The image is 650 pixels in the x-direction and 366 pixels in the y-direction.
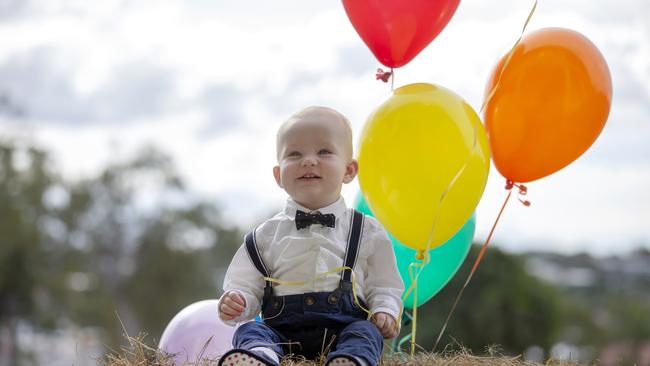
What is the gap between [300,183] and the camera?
2.98m

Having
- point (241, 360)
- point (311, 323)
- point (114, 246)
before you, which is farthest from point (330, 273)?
point (114, 246)

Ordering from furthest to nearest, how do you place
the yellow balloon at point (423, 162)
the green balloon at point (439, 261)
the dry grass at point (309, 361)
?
the green balloon at point (439, 261) < the yellow balloon at point (423, 162) < the dry grass at point (309, 361)

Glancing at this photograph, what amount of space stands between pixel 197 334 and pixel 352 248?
121 cm

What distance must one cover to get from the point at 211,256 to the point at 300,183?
23.8 m

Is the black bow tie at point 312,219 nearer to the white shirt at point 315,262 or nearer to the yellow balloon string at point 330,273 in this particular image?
the white shirt at point 315,262

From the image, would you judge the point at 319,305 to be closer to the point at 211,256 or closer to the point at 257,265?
the point at 257,265

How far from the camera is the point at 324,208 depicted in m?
3.01

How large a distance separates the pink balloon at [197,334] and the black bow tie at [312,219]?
1049mm

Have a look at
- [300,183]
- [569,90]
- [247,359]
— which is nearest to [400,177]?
[300,183]

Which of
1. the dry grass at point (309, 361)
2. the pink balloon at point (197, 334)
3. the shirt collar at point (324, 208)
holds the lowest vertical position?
the pink balloon at point (197, 334)

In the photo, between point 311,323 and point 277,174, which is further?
point 277,174

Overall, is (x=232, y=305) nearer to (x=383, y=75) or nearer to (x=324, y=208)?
(x=324, y=208)

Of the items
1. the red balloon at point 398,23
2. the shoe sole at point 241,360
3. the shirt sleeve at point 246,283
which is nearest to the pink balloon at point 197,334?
the shirt sleeve at point 246,283

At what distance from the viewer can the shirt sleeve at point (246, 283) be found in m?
2.95
